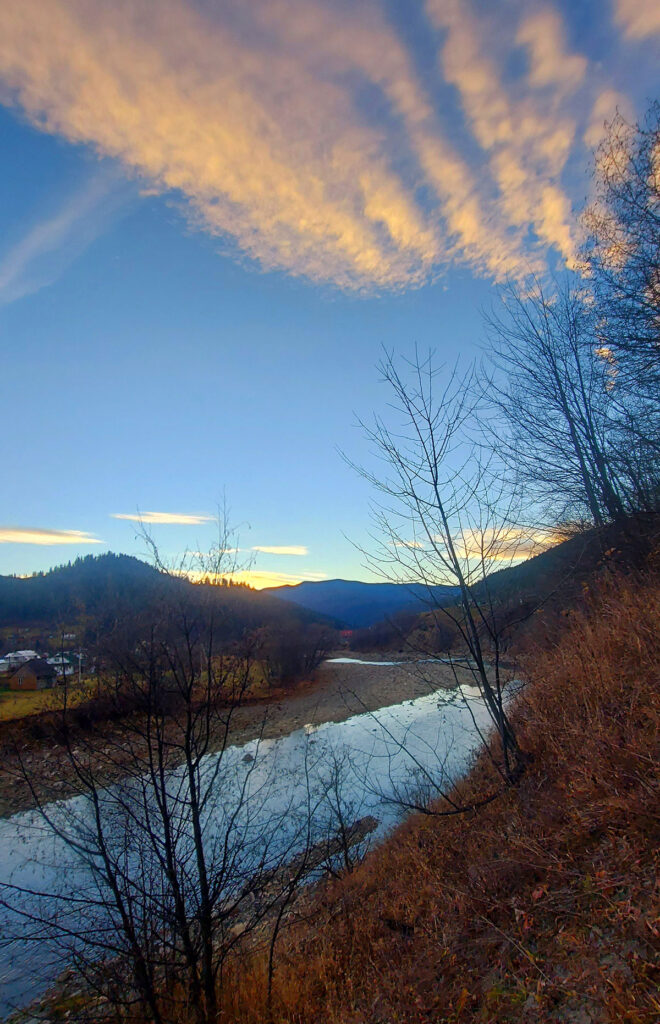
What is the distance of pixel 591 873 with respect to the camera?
127 inches

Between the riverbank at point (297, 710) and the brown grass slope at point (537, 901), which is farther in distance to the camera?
the riverbank at point (297, 710)

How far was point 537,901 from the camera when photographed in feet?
11.1

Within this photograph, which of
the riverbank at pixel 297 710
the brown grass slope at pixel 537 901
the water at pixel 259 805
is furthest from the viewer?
the riverbank at pixel 297 710

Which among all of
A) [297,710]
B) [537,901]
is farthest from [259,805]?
[297,710]

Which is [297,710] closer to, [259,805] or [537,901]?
[259,805]

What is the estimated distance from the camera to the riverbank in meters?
14.3

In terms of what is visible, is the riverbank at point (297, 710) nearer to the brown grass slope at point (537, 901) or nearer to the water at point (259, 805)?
the water at point (259, 805)

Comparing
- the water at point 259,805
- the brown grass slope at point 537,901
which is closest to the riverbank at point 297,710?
the water at point 259,805

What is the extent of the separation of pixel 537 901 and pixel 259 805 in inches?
357

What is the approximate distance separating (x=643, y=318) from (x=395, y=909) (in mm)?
8011

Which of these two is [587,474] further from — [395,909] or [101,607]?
[101,607]

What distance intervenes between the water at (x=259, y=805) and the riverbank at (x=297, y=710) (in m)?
1.13

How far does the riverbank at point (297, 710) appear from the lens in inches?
563

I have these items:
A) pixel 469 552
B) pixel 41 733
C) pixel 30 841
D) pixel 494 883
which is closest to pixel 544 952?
pixel 494 883
